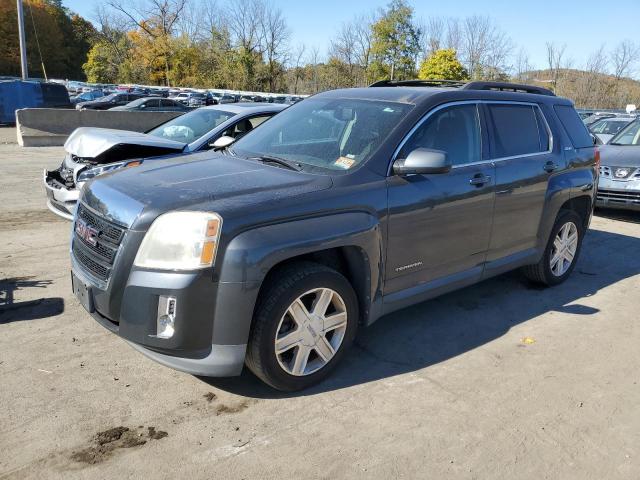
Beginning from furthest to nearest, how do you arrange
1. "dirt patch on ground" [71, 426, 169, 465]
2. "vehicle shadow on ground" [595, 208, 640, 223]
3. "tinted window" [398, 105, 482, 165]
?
"vehicle shadow on ground" [595, 208, 640, 223]
"tinted window" [398, 105, 482, 165]
"dirt patch on ground" [71, 426, 169, 465]

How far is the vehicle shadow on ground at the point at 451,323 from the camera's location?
12.0 ft

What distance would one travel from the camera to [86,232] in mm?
3436

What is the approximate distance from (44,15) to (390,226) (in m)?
91.0

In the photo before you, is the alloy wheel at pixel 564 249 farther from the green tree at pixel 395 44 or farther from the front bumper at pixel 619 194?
the green tree at pixel 395 44

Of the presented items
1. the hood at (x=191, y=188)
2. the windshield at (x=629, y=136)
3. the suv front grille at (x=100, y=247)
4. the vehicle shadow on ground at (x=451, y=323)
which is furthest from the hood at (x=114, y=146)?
the windshield at (x=629, y=136)

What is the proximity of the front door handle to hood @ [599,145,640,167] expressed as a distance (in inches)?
230

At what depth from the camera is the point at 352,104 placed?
4.30 metres

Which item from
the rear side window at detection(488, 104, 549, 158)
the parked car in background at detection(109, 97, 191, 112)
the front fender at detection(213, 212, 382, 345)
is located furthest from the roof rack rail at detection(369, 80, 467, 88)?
the parked car in background at detection(109, 97, 191, 112)

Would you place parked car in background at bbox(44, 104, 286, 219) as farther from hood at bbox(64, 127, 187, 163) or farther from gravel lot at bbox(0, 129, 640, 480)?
gravel lot at bbox(0, 129, 640, 480)

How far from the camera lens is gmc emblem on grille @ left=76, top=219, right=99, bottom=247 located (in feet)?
10.8

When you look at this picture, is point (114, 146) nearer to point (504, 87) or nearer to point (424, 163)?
point (424, 163)

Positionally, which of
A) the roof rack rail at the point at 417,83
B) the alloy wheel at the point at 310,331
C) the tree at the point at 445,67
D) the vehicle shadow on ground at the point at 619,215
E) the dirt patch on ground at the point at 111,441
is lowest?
the dirt patch on ground at the point at 111,441

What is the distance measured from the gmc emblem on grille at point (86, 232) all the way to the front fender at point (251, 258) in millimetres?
951

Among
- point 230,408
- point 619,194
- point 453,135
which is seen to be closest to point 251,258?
point 230,408
